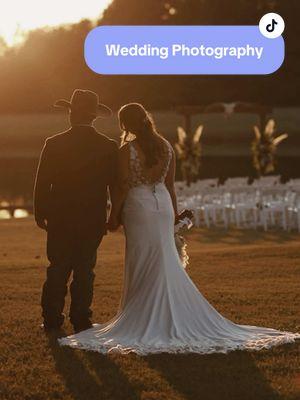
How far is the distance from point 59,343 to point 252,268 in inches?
226

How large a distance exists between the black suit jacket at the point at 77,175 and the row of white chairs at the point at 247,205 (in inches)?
467

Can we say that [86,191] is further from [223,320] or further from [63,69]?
[63,69]

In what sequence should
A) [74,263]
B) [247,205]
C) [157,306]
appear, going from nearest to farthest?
1. [157,306]
2. [74,263]
3. [247,205]

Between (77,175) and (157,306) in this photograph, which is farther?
(77,175)

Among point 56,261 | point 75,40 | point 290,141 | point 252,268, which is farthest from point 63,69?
point 56,261

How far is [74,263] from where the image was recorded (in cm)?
736

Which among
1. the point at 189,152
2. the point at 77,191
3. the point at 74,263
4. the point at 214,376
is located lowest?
the point at 214,376

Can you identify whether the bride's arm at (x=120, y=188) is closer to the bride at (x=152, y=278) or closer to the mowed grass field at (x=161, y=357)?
the bride at (x=152, y=278)

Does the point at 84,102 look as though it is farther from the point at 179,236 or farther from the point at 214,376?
the point at 214,376

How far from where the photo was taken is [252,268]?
12.3m

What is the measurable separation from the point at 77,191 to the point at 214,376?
1915 millimetres

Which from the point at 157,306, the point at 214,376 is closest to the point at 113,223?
the point at 157,306

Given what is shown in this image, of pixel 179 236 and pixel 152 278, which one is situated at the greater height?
pixel 179 236

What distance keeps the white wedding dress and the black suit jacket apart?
0.69ft
